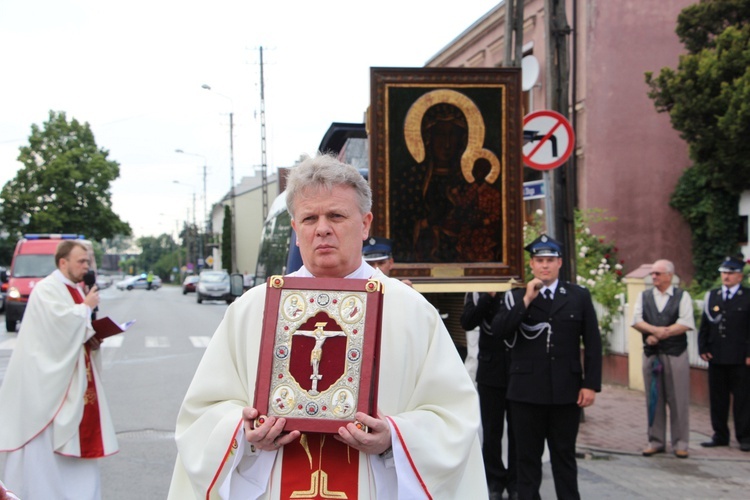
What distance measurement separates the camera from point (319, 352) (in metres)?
2.58

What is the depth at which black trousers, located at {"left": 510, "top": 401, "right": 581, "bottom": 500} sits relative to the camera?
529 centimetres

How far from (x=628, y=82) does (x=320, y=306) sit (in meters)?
19.9

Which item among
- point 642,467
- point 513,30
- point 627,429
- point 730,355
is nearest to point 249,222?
point 513,30

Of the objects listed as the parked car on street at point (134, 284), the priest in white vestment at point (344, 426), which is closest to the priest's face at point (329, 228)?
the priest in white vestment at point (344, 426)

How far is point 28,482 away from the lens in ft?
18.0

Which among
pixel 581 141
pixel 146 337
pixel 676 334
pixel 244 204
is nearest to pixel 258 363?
pixel 676 334

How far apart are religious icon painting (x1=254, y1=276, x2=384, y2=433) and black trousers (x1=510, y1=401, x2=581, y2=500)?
309 cm

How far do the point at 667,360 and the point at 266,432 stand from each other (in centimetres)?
651

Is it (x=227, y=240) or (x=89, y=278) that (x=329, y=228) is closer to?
(x=89, y=278)

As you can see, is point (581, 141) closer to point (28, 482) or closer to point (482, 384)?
point (482, 384)

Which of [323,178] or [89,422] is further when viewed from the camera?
[89,422]

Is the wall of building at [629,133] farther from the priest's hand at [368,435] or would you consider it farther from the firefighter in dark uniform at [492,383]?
the priest's hand at [368,435]

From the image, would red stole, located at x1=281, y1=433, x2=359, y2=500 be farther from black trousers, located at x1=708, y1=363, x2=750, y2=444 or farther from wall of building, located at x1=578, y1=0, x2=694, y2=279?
wall of building, located at x1=578, y1=0, x2=694, y2=279

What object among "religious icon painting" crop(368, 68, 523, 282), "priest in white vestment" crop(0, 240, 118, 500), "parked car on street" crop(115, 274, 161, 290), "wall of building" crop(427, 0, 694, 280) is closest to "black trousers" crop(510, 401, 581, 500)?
"religious icon painting" crop(368, 68, 523, 282)
